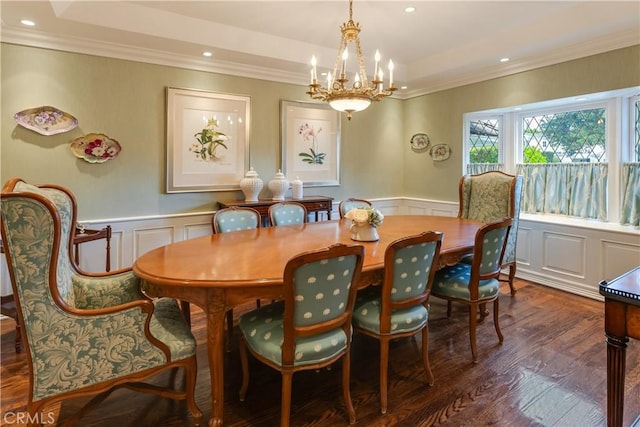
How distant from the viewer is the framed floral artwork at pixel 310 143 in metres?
4.59

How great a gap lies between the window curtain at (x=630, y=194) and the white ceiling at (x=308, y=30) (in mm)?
1162

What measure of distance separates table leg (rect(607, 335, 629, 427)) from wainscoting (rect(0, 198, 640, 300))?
2.42 metres

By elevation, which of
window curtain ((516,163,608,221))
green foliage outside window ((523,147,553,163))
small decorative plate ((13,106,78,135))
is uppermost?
small decorative plate ((13,106,78,135))

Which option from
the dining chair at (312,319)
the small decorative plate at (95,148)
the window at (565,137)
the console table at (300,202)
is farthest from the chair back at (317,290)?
the window at (565,137)

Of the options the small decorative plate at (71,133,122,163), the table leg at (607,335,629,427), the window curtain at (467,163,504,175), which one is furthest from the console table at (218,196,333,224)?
the table leg at (607,335,629,427)

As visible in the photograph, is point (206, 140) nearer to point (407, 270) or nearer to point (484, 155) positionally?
point (407, 270)

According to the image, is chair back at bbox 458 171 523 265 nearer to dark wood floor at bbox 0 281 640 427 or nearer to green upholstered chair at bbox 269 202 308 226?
dark wood floor at bbox 0 281 640 427

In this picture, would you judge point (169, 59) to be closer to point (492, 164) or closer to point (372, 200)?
point (372, 200)

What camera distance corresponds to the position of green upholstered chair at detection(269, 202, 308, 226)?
3562mm

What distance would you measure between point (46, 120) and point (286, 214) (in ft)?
7.53

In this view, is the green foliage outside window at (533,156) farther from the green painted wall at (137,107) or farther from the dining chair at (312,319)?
the dining chair at (312,319)

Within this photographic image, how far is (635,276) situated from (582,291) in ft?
8.31

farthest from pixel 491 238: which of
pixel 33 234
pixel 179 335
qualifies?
pixel 33 234

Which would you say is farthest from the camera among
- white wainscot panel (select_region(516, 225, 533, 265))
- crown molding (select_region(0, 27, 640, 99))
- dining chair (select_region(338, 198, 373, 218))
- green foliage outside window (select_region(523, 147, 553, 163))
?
green foliage outside window (select_region(523, 147, 553, 163))
